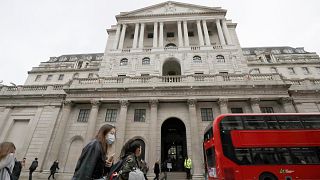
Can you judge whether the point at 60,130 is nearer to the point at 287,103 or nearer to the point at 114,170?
the point at 114,170

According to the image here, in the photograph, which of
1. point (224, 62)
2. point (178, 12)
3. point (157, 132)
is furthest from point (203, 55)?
point (157, 132)

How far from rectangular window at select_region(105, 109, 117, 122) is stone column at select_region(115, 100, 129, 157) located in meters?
1.24

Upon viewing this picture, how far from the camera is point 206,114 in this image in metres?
18.0

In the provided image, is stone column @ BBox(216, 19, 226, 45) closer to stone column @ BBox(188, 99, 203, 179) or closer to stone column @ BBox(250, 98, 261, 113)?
stone column @ BBox(250, 98, 261, 113)

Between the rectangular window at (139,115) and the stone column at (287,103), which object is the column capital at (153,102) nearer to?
the rectangular window at (139,115)

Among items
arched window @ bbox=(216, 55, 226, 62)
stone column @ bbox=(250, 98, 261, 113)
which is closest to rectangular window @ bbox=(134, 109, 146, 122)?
stone column @ bbox=(250, 98, 261, 113)

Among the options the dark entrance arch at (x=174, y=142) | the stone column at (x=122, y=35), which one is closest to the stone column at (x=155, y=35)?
the stone column at (x=122, y=35)

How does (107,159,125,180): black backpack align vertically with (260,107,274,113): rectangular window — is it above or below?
below

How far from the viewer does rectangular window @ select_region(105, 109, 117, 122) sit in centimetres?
1838

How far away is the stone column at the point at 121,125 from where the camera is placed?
1623 cm

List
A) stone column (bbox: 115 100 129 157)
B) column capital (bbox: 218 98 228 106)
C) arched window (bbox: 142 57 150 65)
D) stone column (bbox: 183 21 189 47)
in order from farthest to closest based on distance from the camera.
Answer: stone column (bbox: 183 21 189 47) < arched window (bbox: 142 57 150 65) < column capital (bbox: 218 98 228 106) < stone column (bbox: 115 100 129 157)

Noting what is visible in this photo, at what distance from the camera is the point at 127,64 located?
23.8 metres

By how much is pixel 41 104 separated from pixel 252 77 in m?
24.2

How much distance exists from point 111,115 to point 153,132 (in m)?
5.33
